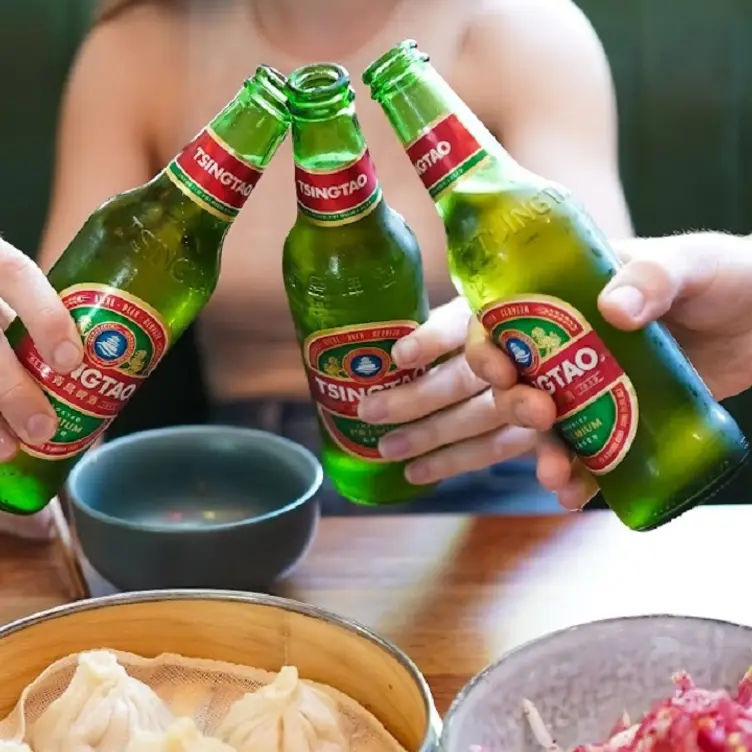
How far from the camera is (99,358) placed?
62 cm

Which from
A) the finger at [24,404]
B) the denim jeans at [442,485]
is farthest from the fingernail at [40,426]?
the denim jeans at [442,485]

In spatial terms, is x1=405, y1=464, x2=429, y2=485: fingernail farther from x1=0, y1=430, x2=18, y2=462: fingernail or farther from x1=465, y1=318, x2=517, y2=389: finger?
x1=0, y1=430, x2=18, y2=462: fingernail

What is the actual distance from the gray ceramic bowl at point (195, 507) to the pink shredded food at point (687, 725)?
0.78 ft

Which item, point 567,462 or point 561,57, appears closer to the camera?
point 567,462

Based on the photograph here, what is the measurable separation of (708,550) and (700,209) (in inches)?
27.7

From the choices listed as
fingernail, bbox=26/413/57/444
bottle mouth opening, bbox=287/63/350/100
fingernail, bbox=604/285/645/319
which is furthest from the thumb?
fingernail, bbox=26/413/57/444

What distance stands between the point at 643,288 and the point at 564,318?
0.15ft

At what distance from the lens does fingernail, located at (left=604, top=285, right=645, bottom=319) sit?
1.87 ft

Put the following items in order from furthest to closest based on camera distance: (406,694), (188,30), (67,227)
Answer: (188,30) < (67,227) < (406,694)

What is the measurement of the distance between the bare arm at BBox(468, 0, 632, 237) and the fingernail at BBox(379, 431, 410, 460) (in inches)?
16.3

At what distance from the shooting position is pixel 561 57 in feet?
3.74

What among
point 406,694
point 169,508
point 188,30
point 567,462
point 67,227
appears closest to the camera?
point 406,694

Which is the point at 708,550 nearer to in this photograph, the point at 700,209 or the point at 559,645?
the point at 559,645

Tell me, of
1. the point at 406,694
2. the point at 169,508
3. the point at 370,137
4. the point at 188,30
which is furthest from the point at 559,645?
the point at 188,30
